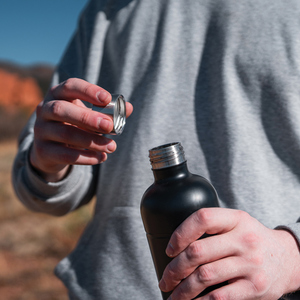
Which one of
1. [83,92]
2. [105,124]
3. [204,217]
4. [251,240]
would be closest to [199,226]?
[204,217]

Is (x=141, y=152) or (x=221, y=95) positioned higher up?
(x=221, y=95)

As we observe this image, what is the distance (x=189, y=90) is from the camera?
49.9 inches

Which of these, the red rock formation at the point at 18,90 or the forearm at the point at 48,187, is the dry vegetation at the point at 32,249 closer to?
the forearm at the point at 48,187

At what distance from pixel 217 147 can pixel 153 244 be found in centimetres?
48

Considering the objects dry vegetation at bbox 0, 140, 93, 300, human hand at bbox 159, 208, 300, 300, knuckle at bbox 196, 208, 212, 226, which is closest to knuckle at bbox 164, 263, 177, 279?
human hand at bbox 159, 208, 300, 300

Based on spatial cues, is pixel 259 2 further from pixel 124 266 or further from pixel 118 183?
pixel 124 266

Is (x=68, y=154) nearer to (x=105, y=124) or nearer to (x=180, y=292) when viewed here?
(x=105, y=124)

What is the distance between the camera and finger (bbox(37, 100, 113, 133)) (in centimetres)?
92

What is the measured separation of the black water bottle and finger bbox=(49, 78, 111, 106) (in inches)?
8.3

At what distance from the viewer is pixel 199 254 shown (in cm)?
74

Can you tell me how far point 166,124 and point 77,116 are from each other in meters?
0.40

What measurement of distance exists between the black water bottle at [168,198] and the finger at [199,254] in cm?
6

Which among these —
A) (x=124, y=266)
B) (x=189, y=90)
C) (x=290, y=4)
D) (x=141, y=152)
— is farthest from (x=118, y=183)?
(x=290, y=4)

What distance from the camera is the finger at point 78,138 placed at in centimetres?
99
